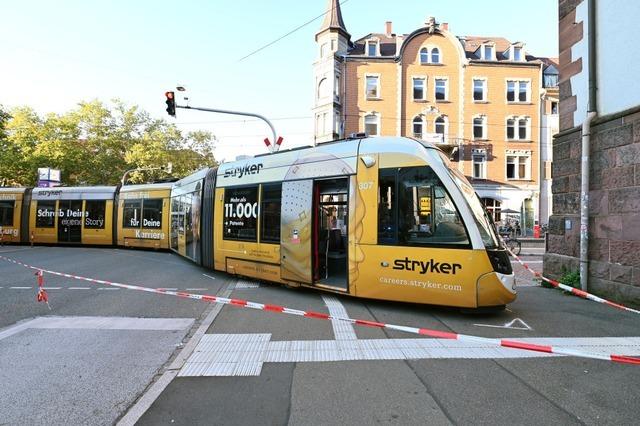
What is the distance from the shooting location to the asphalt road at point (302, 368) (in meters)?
3.21

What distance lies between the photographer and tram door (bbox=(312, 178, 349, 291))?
23.8 ft

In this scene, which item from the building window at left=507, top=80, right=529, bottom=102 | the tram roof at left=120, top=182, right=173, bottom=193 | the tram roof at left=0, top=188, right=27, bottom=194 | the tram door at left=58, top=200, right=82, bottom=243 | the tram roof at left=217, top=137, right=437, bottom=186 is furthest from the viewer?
the building window at left=507, top=80, right=529, bottom=102

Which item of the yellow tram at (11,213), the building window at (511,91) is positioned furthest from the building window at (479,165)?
the yellow tram at (11,213)

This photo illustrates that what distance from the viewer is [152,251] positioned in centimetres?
1870

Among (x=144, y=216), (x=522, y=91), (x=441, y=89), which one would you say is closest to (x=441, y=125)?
(x=441, y=89)

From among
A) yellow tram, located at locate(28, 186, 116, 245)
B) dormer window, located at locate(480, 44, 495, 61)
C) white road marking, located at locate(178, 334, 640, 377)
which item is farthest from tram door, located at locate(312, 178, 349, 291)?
dormer window, located at locate(480, 44, 495, 61)

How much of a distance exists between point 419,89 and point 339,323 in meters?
33.2

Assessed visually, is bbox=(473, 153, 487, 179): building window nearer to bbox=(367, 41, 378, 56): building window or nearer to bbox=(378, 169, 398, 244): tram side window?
bbox=(367, 41, 378, 56): building window

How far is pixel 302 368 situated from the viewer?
412 cm

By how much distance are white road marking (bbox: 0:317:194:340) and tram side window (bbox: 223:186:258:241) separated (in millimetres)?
3118

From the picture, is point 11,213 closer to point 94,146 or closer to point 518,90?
point 94,146

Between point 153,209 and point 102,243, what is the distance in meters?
3.92

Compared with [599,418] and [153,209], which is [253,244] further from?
[153,209]

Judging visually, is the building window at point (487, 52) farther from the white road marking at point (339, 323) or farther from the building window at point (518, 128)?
the white road marking at point (339, 323)
